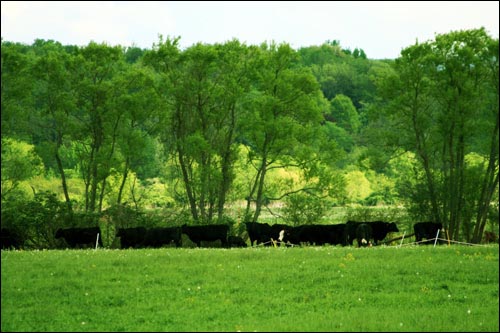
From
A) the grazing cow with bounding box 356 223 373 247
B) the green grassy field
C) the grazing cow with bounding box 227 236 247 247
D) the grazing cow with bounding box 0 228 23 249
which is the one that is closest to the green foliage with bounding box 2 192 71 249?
the grazing cow with bounding box 0 228 23 249

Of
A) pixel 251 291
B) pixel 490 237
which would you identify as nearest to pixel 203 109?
pixel 490 237

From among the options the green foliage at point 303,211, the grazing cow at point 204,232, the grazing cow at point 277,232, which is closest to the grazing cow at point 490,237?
the green foliage at point 303,211

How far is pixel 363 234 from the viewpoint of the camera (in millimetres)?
38344

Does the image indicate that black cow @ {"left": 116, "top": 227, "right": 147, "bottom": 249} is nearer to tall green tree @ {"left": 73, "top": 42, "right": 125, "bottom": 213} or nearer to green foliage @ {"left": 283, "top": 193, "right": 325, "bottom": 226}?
tall green tree @ {"left": 73, "top": 42, "right": 125, "bottom": 213}

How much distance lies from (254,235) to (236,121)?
15.2 meters

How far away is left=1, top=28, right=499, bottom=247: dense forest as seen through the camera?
47.2 meters

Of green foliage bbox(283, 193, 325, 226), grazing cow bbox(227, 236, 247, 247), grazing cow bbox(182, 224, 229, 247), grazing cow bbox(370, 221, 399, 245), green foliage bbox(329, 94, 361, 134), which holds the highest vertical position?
green foliage bbox(329, 94, 361, 134)

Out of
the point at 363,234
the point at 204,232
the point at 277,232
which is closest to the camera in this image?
the point at 363,234

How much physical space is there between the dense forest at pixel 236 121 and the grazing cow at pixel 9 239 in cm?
486

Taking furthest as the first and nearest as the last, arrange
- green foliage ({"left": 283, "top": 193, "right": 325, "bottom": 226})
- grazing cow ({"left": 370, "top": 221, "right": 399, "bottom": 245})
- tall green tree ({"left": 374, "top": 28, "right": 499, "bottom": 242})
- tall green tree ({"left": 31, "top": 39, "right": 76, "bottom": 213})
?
tall green tree ({"left": 31, "top": 39, "right": 76, "bottom": 213}), green foliage ({"left": 283, "top": 193, "right": 325, "bottom": 226}), tall green tree ({"left": 374, "top": 28, "right": 499, "bottom": 242}), grazing cow ({"left": 370, "top": 221, "right": 399, "bottom": 245})

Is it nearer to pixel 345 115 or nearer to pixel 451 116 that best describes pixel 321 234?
pixel 451 116

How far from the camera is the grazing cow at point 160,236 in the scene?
39.5 meters

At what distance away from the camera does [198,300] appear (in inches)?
916

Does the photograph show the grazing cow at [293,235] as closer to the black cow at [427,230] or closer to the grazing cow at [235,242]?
the grazing cow at [235,242]
